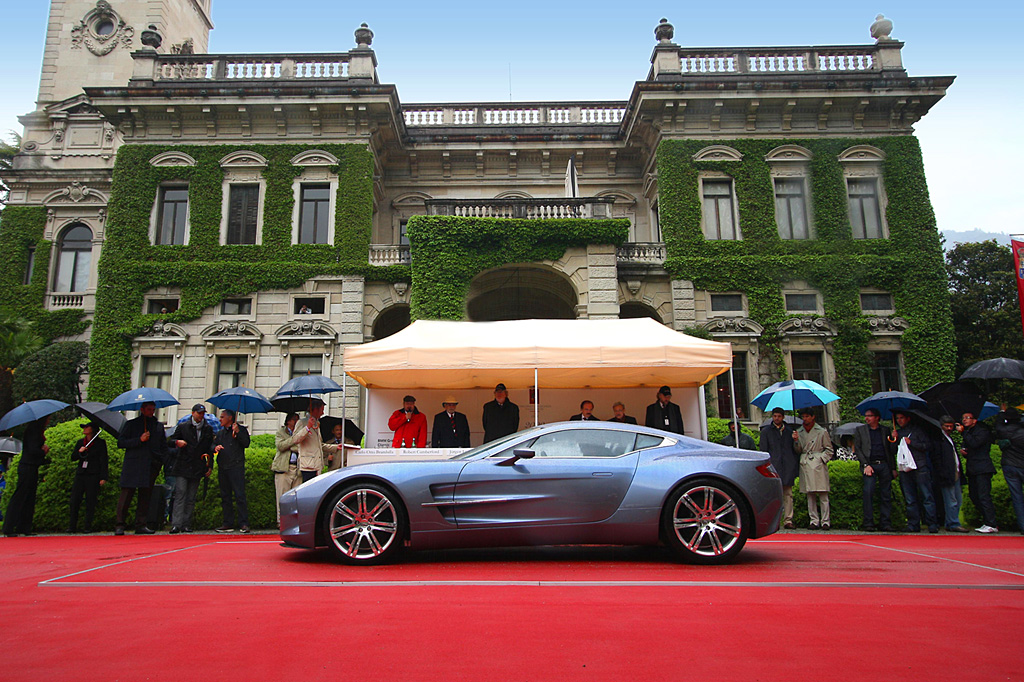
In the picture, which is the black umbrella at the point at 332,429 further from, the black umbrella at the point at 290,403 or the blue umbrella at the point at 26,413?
the blue umbrella at the point at 26,413

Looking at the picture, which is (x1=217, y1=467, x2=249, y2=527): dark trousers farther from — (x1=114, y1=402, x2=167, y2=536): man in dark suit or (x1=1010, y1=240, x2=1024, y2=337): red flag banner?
(x1=1010, y1=240, x2=1024, y2=337): red flag banner

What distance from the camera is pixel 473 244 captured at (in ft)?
66.1

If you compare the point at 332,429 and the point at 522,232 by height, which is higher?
the point at 522,232

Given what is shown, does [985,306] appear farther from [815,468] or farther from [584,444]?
[584,444]

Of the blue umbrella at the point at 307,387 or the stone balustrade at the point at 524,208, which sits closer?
the blue umbrella at the point at 307,387

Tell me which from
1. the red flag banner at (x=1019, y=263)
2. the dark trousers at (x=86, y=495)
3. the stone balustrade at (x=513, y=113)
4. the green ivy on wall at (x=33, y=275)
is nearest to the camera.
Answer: the dark trousers at (x=86, y=495)

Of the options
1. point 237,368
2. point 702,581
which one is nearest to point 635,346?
point 702,581

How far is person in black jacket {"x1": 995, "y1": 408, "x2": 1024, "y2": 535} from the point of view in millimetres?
10305

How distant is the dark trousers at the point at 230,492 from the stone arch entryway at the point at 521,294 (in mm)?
10947

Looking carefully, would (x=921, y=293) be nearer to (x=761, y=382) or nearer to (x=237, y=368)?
(x=761, y=382)

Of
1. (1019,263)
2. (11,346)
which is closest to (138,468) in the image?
(11,346)

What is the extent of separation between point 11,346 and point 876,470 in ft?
85.1

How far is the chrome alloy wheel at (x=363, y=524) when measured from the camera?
20.3ft

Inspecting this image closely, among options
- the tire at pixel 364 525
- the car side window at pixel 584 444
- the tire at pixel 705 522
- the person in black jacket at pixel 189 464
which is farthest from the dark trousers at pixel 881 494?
the person in black jacket at pixel 189 464
